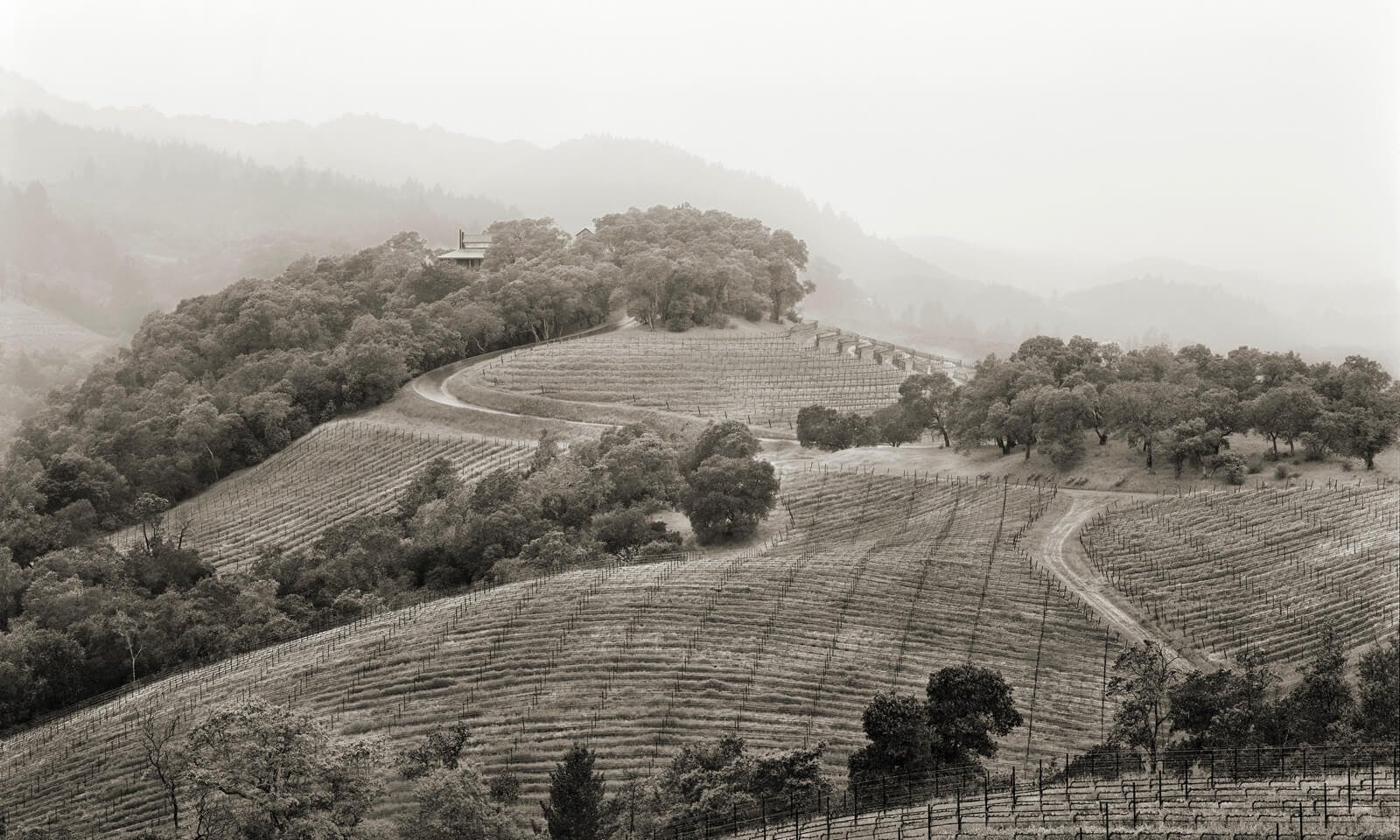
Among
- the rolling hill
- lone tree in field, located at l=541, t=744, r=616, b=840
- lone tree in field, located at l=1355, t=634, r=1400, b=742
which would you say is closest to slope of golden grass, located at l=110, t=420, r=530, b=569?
the rolling hill

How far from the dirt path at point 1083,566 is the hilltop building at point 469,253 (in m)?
72.8

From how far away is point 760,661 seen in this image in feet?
134

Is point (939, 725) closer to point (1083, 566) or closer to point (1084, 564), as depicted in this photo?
point (1083, 566)

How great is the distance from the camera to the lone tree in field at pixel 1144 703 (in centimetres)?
3131

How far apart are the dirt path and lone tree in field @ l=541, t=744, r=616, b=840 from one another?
64.0 feet

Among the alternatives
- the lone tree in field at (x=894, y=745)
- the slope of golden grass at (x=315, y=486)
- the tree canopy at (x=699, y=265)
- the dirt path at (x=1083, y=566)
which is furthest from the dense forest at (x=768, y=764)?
the tree canopy at (x=699, y=265)

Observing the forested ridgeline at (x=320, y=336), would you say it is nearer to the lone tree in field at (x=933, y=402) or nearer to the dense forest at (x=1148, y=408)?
the lone tree in field at (x=933, y=402)

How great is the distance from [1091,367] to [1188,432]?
11424 mm

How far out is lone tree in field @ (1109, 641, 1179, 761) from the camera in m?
31.3

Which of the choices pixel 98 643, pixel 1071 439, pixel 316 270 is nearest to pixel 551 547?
pixel 98 643

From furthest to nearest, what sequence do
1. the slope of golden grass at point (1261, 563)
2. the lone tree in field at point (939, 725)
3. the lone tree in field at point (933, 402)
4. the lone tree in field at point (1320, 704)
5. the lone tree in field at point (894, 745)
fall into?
the lone tree in field at point (933, 402) < the slope of golden grass at point (1261, 563) < the lone tree in field at point (939, 725) < the lone tree in field at point (894, 745) < the lone tree in field at point (1320, 704)

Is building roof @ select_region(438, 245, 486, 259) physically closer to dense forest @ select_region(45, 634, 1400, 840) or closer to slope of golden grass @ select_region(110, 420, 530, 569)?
slope of golden grass @ select_region(110, 420, 530, 569)

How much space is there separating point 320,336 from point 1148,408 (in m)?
65.7

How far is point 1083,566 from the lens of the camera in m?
48.1
